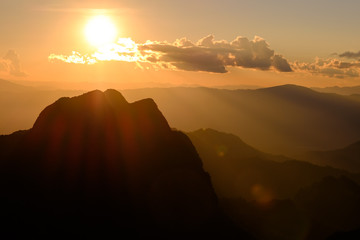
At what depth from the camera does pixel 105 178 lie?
7506cm

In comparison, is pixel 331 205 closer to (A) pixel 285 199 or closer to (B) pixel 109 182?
(A) pixel 285 199

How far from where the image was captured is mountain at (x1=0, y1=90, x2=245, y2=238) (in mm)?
67750

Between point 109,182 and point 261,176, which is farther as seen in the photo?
point 261,176

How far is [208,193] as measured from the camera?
86.2 m

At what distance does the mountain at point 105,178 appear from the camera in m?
67.8

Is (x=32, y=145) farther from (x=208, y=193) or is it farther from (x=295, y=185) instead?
(x=295, y=185)

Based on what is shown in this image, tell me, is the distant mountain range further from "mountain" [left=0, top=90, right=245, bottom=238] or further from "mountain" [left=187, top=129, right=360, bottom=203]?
"mountain" [left=187, top=129, right=360, bottom=203]

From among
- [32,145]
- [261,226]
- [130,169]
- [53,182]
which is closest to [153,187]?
[130,169]

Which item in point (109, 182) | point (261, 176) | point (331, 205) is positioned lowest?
point (261, 176)

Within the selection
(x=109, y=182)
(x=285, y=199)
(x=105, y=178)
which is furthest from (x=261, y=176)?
(x=105, y=178)

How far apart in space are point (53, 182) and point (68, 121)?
15.6m

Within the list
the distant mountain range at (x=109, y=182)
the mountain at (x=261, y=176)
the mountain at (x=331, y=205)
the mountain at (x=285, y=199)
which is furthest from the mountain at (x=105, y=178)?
the mountain at (x=261, y=176)

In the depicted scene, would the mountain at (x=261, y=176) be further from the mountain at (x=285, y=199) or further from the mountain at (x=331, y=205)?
the mountain at (x=331, y=205)

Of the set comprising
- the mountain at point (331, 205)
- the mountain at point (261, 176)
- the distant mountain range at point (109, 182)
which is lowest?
the mountain at point (261, 176)
